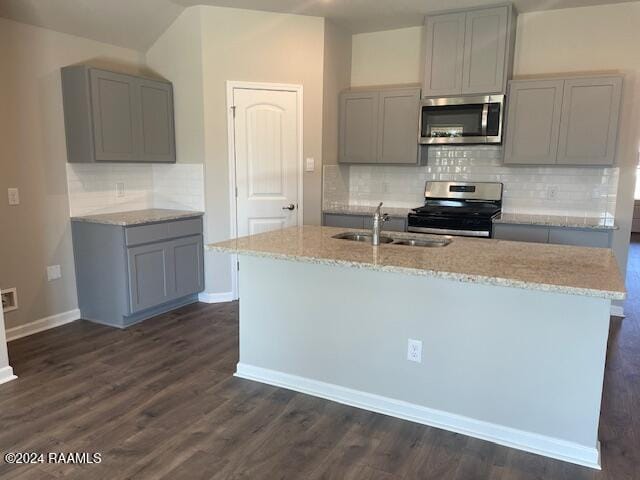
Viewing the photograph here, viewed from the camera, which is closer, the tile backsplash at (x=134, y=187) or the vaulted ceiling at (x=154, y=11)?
the vaulted ceiling at (x=154, y=11)

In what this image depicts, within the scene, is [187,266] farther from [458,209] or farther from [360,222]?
[458,209]

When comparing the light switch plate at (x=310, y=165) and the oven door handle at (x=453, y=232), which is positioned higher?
the light switch plate at (x=310, y=165)

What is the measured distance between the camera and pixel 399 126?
15.4 feet

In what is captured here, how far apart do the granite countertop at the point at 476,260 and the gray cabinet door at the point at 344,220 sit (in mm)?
1661

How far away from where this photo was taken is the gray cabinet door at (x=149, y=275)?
382 cm

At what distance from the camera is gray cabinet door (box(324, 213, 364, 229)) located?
4.70m

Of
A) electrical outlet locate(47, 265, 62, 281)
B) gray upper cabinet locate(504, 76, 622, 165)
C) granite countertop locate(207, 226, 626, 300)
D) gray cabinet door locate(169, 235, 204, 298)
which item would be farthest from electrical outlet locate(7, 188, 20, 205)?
gray upper cabinet locate(504, 76, 622, 165)

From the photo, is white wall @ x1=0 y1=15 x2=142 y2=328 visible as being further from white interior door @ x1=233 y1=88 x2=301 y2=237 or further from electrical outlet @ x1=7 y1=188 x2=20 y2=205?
white interior door @ x1=233 y1=88 x2=301 y2=237

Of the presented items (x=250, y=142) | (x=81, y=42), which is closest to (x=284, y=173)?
(x=250, y=142)

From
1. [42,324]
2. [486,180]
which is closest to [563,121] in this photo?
[486,180]

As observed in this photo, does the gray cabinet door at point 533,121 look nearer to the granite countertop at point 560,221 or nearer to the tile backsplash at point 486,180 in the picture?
the tile backsplash at point 486,180

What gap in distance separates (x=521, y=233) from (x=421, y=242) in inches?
62.2

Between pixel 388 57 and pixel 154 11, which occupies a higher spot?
pixel 154 11

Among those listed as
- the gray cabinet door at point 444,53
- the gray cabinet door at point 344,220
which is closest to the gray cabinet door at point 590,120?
the gray cabinet door at point 444,53
